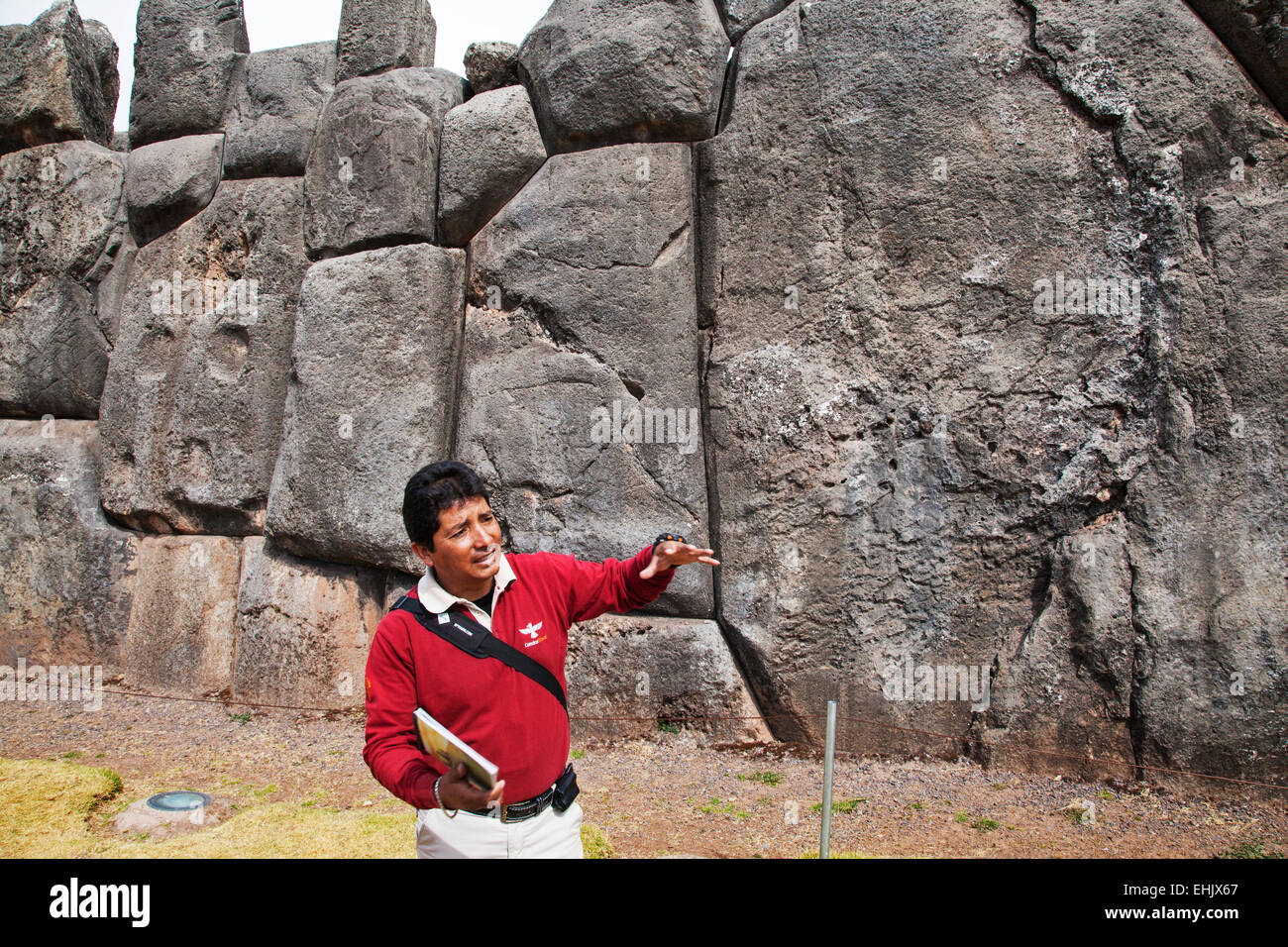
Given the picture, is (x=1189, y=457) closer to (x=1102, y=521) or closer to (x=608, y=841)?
(x=1102, y=521)

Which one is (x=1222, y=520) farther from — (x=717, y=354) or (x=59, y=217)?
(x=59, y=217)

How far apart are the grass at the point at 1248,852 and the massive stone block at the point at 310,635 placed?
4393 mm

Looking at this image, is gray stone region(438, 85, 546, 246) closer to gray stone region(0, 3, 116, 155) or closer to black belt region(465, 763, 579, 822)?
gray stone region(0, 3, 116, 155)

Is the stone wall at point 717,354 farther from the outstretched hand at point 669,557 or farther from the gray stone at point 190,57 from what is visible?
the outstretched hand at point 669,557

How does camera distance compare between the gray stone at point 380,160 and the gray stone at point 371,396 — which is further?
A: the gray stone at point 380,160

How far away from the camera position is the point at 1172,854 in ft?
10.9

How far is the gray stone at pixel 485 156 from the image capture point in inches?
202

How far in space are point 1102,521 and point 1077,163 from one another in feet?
5.74

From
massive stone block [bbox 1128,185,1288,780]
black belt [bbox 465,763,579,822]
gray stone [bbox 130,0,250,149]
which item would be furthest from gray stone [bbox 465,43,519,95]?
black belt [bbox 465,763,579,822]

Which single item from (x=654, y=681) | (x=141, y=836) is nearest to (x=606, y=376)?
(x=654, y=681)

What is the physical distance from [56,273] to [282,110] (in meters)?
2.08

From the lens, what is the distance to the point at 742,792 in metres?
4.06

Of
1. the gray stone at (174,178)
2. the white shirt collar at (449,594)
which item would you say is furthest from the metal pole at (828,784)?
the gray stone at (174,178)

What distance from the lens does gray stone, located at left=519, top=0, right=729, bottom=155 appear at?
4750 mm
